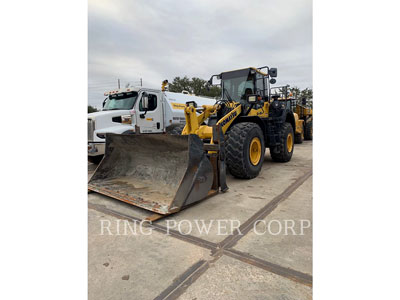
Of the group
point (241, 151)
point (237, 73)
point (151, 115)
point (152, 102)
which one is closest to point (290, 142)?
point (237, 73)

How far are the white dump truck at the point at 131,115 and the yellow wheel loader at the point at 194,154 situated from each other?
1760mm

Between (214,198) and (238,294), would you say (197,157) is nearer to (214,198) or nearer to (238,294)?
(214,198)

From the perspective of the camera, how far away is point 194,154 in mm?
3479

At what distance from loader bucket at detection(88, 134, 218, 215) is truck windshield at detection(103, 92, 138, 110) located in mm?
3173

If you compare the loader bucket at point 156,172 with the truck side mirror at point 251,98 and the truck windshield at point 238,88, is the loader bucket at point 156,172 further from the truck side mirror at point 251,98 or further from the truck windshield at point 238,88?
the truck windshield at point 238,88

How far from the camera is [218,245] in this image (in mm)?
2471

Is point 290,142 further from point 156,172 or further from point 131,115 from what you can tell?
point 131,115

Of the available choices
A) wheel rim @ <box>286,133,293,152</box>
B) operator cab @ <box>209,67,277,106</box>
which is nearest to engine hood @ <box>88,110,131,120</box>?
operator cab @ <box>209,67,277,106</box>

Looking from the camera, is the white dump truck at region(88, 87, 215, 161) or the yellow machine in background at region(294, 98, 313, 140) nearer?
the white dump truck at region(88, 87, 215, 161)

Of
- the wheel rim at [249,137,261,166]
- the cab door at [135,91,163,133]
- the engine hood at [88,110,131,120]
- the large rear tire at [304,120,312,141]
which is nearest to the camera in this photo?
the wheel rim at [249,137,261,166]

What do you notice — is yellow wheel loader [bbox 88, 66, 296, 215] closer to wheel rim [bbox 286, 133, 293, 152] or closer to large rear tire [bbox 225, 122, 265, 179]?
large rear tire [bbox 225, 122, 265, 179]

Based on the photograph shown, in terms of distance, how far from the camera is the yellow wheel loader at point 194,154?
3500mm

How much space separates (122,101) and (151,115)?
3.31 ft

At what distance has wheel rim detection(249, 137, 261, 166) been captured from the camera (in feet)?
17.1
